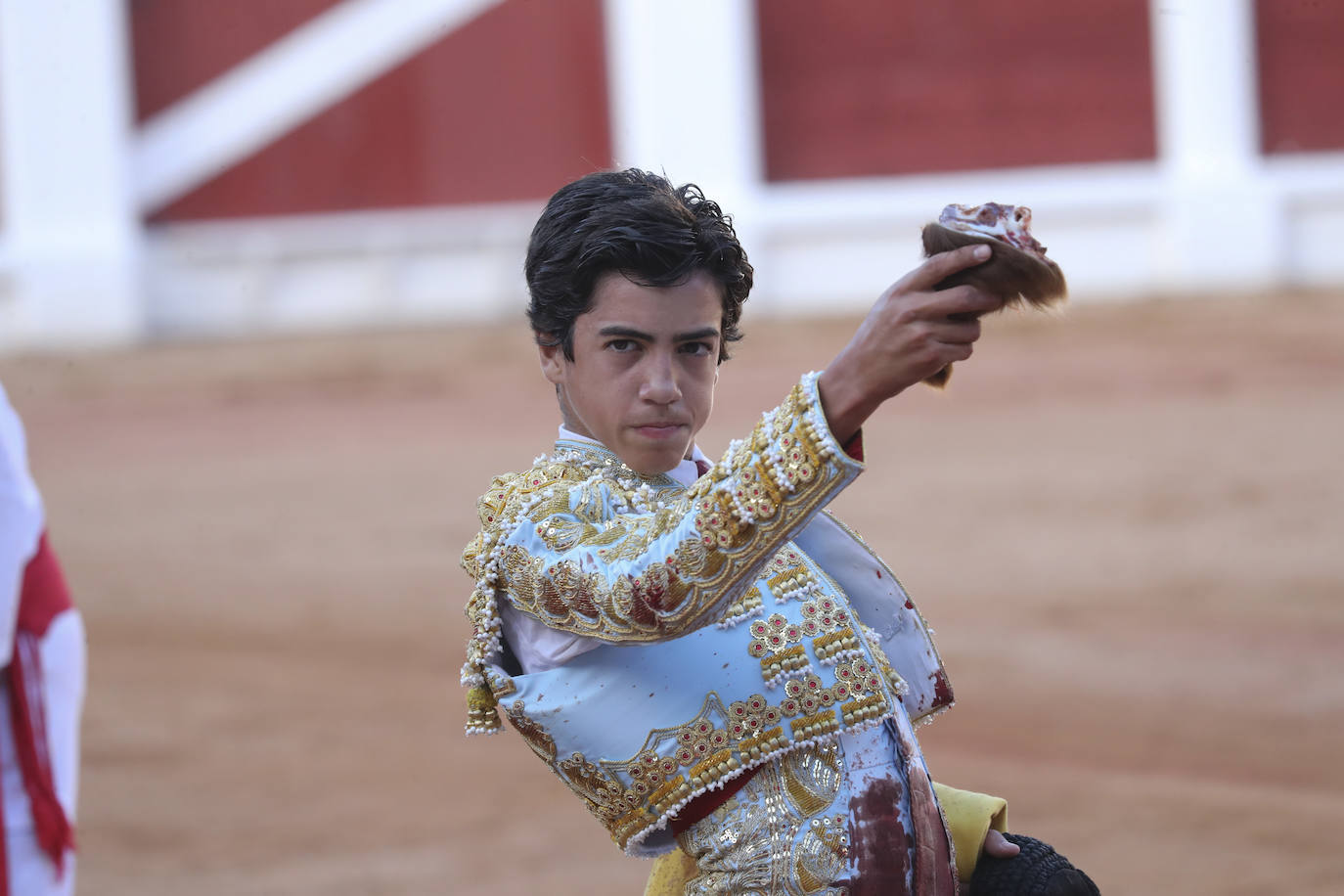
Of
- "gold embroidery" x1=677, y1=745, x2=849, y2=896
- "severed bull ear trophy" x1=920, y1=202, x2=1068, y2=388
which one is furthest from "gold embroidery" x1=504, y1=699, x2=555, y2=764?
"severed bull ear trophy" x1=920, y1=202, x2=1068, y2=388

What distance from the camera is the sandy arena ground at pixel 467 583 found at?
17.8ft

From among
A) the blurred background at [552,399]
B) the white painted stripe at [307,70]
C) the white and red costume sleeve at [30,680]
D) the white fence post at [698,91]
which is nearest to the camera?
the white and red costume sleeve at [30,680]

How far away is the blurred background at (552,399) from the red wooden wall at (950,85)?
4cm

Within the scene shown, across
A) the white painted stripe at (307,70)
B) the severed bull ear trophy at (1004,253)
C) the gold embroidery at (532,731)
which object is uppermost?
the white painted stripe at (307,70)

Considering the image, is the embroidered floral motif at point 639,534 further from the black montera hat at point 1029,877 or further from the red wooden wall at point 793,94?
the red wooden wall at point 793,94

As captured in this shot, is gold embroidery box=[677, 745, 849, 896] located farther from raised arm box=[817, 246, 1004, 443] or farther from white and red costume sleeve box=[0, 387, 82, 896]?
white and red costume sleeve box=[0, 387, 82, 896]

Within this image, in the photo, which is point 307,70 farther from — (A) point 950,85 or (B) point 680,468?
(B) point 680,468

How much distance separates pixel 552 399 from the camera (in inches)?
503

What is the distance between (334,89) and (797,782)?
51.2 ft

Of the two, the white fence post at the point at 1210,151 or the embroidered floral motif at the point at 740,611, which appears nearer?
the embroidered floral motif at the point at 740,611

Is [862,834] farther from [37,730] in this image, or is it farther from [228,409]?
[228,409]

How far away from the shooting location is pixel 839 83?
1591cm

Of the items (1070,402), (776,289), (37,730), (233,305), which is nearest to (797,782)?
(37,730)

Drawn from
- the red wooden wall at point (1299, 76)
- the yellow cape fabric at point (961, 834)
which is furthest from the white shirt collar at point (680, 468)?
the red wooden wall at point (1299, 76)
